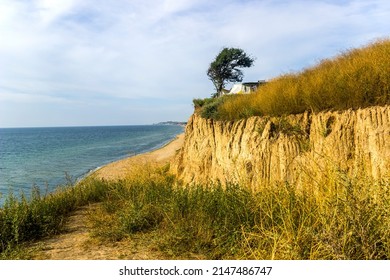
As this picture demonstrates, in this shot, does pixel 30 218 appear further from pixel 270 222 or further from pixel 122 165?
pixel 122 165

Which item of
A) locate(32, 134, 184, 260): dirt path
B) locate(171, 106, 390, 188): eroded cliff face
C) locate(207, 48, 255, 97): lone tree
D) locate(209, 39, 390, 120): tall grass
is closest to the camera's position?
locate(32, 134, 184, 260): dirt path

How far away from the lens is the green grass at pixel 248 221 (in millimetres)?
3537

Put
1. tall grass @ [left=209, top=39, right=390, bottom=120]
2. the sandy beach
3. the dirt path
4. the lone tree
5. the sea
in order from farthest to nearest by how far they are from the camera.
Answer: the lone tree
the sea
the sandy beach
tall grass @ [left=209, top=39, right=390, bottom=120]
the dirt path

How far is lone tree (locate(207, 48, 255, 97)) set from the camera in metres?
39.2

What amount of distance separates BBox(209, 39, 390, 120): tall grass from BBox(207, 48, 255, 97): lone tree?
2957cm

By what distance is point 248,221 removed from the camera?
4.66 m

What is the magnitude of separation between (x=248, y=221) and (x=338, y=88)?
14.9 ft

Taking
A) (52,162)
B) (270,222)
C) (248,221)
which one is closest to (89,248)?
(248,221)

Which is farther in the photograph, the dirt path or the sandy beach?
the sandy beach

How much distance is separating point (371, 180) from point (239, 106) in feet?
25.2

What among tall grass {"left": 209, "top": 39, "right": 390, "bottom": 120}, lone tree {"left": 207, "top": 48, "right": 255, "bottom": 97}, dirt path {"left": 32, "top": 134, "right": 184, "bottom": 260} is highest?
lone tree {"left": 207, "top": 48, "right": 255, "bottom": 97}

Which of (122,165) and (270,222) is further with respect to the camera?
(122,165)

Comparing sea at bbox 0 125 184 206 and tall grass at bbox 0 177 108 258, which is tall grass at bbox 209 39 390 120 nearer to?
tall grass at bbox 0 177 108 258

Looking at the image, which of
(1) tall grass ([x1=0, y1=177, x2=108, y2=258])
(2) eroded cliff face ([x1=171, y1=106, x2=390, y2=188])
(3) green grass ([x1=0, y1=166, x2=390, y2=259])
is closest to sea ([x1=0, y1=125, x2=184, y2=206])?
(1) tall grass ([x1=0, y1=177, x2=108, y2=258])
